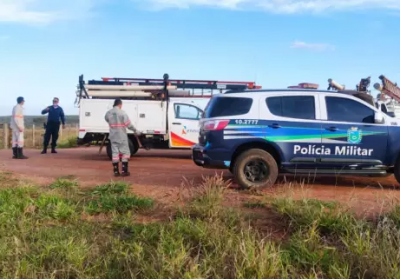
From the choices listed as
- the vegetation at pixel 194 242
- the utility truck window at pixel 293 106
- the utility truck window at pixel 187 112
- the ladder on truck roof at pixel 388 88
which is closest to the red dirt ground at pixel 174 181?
the vegetation at pixel 194 242

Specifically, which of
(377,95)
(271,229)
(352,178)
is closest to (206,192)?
(271,229)

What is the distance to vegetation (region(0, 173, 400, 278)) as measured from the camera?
14.3ft

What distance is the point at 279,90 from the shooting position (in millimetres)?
8336

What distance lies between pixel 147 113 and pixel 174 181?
5053 mm

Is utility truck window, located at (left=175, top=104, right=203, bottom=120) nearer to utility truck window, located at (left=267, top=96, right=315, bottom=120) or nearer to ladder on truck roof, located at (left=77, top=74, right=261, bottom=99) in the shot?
ladder on truck roof, located at (left=77, top=74, right=261, bottom=99)

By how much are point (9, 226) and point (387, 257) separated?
4.51 m

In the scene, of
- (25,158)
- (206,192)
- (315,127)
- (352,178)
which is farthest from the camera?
(25,158)

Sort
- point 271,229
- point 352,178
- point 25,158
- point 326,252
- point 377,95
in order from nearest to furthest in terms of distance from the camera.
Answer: point 326,252
point 271,229
point 352,178
point 25,158
point 377,95

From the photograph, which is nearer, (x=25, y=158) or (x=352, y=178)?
(x=352, y=178)

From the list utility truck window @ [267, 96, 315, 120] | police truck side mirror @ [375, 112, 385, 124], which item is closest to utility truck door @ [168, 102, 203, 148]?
utility truck window @ [267, 96, 315, 120]

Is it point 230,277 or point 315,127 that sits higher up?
point 315,127

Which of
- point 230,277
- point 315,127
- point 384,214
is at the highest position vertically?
point 315,127

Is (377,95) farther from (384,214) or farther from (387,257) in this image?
(387,257)

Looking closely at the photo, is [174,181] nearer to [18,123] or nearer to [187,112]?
[187,112]
